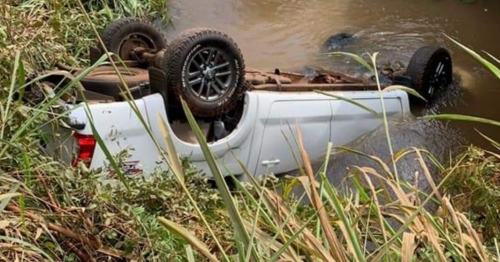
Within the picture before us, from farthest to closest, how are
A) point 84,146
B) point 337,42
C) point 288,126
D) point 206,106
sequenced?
point 337,42 → point 288,126 → point 206,106 → point 84,146

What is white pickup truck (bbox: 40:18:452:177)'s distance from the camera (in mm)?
4199

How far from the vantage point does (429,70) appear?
6840mm

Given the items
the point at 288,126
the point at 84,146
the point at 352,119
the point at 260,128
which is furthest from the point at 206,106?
the point at 352,119

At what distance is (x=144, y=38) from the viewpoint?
18.0 feet

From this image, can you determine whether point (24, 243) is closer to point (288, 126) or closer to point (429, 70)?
point (288, 126)

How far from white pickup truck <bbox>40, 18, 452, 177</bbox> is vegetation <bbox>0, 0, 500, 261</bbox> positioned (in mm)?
685

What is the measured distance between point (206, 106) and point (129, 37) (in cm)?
114

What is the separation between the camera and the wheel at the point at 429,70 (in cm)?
676

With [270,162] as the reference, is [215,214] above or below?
above

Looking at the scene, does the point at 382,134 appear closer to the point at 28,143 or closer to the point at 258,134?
the point at 258,134

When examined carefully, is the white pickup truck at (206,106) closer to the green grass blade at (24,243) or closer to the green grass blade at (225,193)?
the green grass blade at (24,243)

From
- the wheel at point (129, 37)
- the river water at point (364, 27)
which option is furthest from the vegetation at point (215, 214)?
the river water at point (364, 27)

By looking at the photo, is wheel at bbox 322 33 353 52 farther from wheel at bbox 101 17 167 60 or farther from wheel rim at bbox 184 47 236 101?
wheel rim at bbox 184 47 236 101

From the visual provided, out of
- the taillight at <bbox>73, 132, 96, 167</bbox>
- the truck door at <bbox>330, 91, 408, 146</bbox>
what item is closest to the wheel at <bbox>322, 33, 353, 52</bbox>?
the truck door at <bbox>330, 91, 408, 146</bbox>
